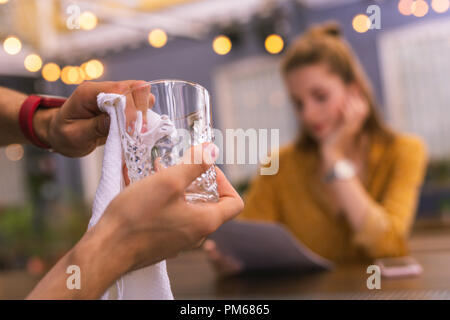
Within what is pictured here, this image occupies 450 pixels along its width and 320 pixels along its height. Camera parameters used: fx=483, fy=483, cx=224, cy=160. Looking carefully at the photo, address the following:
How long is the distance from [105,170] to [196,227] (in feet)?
0.34

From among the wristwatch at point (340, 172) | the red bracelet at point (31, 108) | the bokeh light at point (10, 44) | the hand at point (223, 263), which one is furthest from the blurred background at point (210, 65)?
the red bracelet at point (31, 108)

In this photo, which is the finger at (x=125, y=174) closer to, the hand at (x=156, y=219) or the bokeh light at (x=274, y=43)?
the hand at (x=156, y=219)

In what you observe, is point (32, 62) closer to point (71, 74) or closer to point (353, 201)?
point (71, 74)

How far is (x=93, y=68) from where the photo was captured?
15.7ft

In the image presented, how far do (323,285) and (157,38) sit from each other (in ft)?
14.9

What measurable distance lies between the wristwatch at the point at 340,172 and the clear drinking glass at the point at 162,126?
42.8 inches

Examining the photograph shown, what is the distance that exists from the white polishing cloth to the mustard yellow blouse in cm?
91

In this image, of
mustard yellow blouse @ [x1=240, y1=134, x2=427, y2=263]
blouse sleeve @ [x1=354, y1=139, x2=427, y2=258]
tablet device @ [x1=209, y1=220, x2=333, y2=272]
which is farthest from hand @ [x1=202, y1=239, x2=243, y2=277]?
blouse sleeve @ [x1=354, y1=139, x2=427, y2=258]

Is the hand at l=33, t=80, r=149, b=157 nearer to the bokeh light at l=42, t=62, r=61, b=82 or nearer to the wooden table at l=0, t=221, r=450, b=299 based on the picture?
the wooden table at l=0, t=221, r=450, b=299

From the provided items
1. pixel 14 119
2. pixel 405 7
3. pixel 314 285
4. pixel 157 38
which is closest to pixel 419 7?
pixel 405 7

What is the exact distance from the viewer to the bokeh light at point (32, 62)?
4.04m

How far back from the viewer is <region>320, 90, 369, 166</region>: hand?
1.55 metres

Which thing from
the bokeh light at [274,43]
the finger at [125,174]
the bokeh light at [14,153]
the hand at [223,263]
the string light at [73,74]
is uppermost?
the bokeh light at [274,43]
